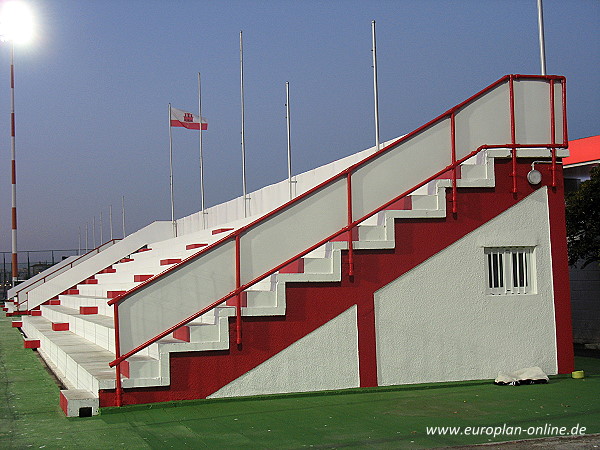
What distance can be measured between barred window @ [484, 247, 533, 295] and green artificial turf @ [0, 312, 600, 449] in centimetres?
127

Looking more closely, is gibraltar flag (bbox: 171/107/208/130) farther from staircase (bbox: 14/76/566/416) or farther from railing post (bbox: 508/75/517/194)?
railing post (bbox: 508/75/517/194)

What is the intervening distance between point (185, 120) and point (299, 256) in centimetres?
1653

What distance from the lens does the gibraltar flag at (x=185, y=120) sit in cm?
2478

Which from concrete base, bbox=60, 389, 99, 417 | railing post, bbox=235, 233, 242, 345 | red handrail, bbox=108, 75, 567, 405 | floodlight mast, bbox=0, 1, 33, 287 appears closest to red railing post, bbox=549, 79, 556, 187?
red handrail, bbox=108, 75, 567, 405

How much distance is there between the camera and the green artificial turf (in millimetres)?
6652

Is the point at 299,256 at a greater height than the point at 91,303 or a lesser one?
greater

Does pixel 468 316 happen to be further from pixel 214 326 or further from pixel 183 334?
pixel 183 334

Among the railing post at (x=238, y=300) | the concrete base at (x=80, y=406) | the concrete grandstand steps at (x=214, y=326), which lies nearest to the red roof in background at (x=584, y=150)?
the concrete grandstand steps at (x=214, y=326)

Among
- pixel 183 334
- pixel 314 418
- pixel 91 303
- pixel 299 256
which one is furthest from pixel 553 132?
pixel 91 303

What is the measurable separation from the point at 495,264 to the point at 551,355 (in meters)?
1.38

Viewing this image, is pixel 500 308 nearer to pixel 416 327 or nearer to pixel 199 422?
pixel 416 327

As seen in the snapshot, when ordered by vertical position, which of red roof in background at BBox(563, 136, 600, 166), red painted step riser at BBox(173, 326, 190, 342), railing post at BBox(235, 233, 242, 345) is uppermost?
red roof in background at BBox(563, 136, 600, 166)

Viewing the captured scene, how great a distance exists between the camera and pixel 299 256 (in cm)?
930

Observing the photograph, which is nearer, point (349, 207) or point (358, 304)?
point (358, 304)
